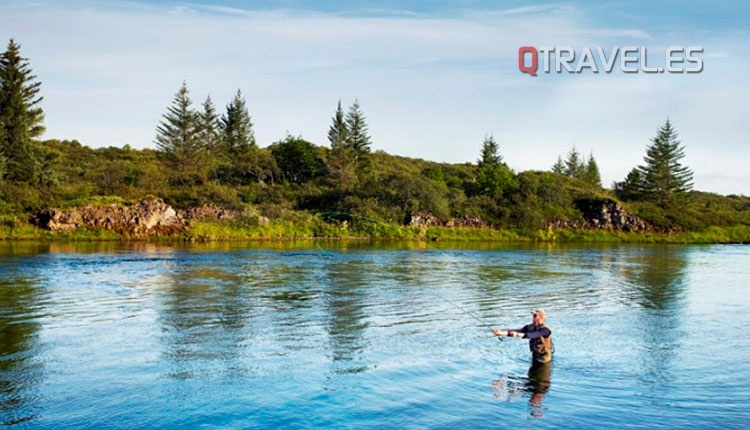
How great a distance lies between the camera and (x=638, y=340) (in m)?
17.9

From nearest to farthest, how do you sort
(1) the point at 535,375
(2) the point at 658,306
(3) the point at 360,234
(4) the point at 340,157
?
1. (1) the point at 535,375
2. (2) the point at 658,306
3. (3) the point at 360,234
4. (4) the point at 340,157

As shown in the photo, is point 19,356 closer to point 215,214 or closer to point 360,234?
point 215,214

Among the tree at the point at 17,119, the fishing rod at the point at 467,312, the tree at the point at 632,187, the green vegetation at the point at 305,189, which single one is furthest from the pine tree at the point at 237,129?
the fishing rod at the point at 467,312

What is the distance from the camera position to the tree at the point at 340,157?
8844 cm

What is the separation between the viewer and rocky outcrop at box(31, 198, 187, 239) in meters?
55.1

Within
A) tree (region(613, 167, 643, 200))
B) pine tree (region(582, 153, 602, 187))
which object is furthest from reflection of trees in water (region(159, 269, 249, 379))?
pine tree (region(582, 153, 602, 187))

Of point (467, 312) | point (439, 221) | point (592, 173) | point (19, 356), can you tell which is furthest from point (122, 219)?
point (592, 173)

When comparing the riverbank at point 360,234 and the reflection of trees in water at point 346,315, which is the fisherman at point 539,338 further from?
the riverbank at point 360,234

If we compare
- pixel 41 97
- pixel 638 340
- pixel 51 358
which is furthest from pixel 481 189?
pixel 51 358

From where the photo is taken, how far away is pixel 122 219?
190ft

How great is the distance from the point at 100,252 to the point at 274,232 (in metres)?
23.2

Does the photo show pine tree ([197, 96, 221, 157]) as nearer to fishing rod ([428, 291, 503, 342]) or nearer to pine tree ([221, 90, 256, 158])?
pine tree ([221, 90, 256, 158])

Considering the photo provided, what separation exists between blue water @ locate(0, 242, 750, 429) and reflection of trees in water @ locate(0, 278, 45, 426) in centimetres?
6

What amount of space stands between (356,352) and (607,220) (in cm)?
7017
